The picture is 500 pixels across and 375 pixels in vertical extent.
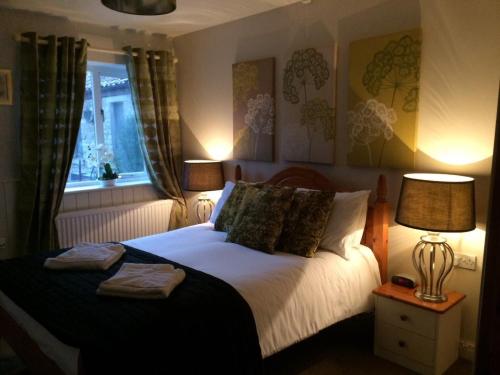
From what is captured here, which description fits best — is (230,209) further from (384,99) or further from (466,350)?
(466,350)

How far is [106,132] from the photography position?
416 centimetres

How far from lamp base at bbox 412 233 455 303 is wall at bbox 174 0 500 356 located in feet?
0.34

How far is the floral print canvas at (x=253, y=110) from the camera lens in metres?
3.46

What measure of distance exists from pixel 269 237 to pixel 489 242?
1404mm

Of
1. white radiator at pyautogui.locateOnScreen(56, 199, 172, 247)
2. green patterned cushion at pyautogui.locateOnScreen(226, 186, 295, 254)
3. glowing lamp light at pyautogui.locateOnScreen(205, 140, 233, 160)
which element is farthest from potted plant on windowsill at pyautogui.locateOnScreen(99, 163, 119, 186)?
green patterned cushion at pyautogui.locateOnScreen(226, 186, 295, 254)

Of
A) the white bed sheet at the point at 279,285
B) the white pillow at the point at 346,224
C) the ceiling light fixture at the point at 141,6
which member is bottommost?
the white bed sheet at the point at 279,285

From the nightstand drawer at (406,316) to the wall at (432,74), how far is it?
364 mm

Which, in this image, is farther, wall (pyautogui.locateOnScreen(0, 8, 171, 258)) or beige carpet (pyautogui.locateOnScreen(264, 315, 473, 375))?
wall (pyautogui.locateOnScreen(0, 8, 171, 258))

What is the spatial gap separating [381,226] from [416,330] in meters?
0.68

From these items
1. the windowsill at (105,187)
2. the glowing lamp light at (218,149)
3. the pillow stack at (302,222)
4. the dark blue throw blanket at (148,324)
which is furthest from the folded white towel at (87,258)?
the glowing lamp light at (218,149)

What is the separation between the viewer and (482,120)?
2.38m

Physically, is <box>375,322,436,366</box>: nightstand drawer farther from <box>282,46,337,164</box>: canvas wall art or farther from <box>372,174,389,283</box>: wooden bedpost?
<box>282,46,337,164</box>: canvas wall art

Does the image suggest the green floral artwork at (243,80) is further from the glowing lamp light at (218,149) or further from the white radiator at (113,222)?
the white radiator at (113,222)

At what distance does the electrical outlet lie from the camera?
2.46 meters
